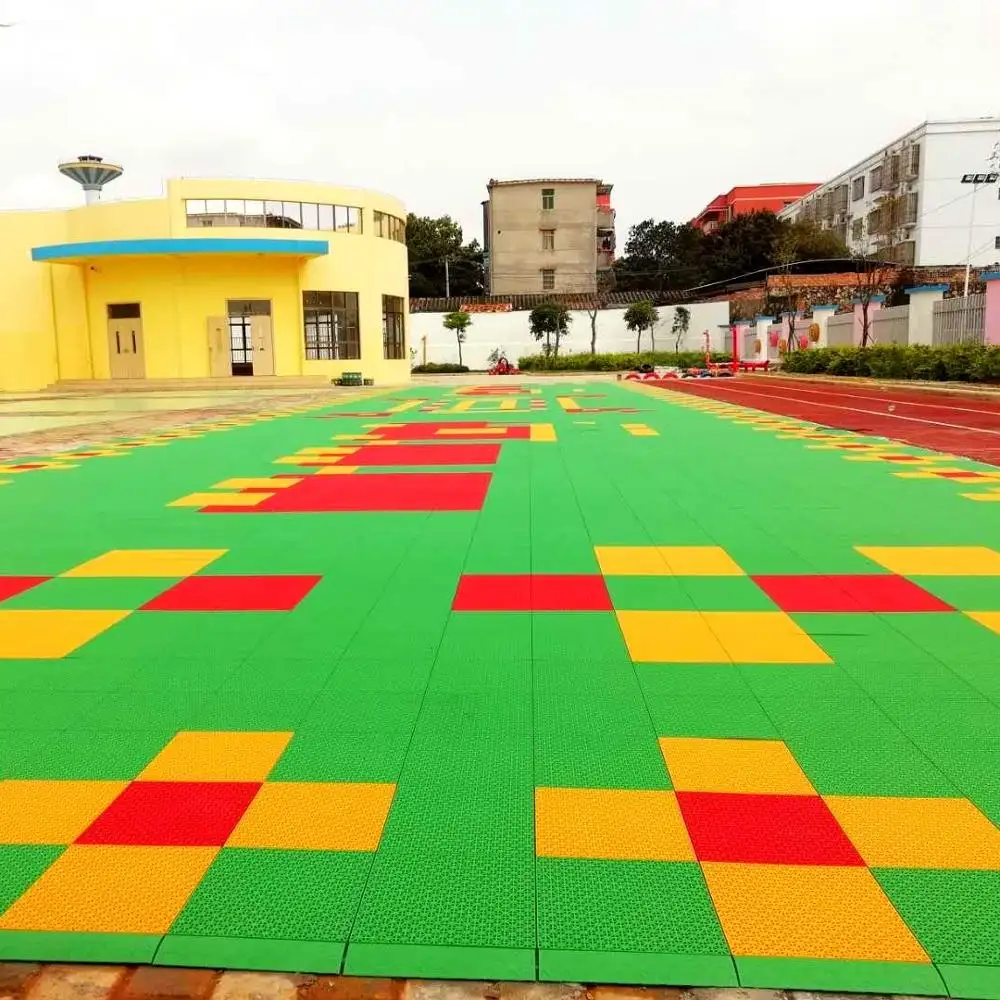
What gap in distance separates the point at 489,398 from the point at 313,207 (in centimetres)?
1474

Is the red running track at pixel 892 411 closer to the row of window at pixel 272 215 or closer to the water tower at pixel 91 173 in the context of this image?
the row of window at pixel 272 215

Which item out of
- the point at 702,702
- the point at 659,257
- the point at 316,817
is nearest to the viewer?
the point at 316,817

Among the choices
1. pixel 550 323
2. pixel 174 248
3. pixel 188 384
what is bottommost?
pixel 188 384

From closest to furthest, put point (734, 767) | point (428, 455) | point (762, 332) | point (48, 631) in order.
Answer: point (734, 767), point (48, 631), point (428, 455), point (762, 332)

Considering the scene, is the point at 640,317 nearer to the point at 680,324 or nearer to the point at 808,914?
the point at 680,324

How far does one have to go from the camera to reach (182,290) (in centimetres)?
3198

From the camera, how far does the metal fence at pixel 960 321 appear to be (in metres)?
23.5

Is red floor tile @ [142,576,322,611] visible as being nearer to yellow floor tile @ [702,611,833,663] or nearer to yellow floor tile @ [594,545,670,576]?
yellow floor tile @ [594,545,670,576]

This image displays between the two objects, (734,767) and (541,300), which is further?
(541,300)

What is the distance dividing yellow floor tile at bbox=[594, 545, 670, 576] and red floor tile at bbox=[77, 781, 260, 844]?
2872 millimetres

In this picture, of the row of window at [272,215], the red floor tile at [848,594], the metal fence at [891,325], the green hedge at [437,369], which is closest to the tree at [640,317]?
the green hedge at [437,369]

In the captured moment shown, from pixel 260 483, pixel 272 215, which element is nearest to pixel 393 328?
pixel 272 215

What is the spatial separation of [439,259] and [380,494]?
5567 cm

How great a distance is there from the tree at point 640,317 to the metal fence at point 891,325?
713 inches
